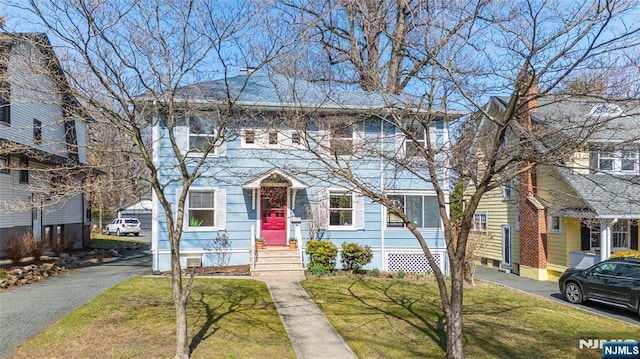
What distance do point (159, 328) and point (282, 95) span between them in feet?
25.0

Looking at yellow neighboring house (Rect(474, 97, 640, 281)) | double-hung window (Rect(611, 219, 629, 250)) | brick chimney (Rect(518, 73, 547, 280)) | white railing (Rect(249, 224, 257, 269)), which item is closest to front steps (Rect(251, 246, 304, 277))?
white railing (Rect(249, 224, 257, 269))

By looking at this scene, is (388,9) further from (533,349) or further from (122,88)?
(533,349)

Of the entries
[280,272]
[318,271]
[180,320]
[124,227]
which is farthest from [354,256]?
[124,227]

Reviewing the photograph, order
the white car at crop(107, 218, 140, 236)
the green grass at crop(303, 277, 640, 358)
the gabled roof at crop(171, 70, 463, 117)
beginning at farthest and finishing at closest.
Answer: the white car at crop(107, 218, 140, 236)
the gabled roof at crop(171, 70, 463, 117)
the green grass at crop(303, 277, 640, 358)

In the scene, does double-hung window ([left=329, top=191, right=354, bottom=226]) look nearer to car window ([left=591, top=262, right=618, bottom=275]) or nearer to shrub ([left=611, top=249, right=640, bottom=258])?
car window ([left=591, top=262, right=618, bottom=275])

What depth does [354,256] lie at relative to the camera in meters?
15.5

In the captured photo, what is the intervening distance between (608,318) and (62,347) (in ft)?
38.3

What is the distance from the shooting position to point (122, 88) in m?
7.41

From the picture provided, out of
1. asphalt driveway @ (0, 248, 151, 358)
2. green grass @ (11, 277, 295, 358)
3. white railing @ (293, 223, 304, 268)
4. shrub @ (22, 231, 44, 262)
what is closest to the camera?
green grass @ (11, 277, 295, 358)

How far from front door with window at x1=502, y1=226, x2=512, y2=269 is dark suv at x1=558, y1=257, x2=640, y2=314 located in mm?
8197

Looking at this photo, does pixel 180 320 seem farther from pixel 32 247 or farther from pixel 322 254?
pixel 32 247

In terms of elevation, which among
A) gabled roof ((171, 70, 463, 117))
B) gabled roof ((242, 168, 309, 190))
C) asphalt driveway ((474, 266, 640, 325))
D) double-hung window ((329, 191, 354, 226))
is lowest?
asphalt driveway ((474, 266, 640, 325))

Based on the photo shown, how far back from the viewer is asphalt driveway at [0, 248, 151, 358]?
8.26 meters

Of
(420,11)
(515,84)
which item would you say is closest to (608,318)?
(515,84)
